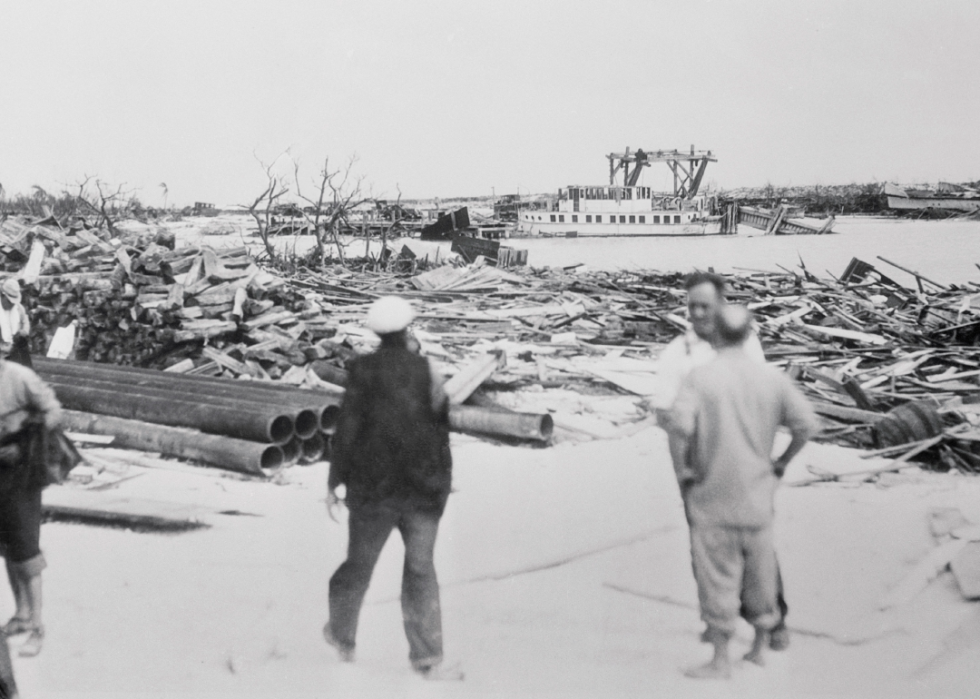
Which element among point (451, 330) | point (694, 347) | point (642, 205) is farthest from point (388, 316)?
point (642, 205)

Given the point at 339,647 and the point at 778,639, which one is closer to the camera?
the point at 778,639

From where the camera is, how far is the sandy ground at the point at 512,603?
316cm

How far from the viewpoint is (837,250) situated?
10.2m

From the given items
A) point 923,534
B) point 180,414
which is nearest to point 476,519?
point 180,414

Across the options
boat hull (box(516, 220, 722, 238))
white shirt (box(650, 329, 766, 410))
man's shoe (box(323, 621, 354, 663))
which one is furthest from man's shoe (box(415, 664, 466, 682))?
boat hull (box(516, 220, 722, 238))

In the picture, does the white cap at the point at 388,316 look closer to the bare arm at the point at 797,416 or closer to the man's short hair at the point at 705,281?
the man's short hair at the point at 705,281

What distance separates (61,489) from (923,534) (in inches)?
173

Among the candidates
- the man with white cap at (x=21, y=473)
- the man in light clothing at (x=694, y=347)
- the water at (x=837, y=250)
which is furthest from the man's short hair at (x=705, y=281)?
the water at (x=837, y=250)

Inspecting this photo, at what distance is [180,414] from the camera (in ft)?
14.7

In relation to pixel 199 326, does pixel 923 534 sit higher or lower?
lower

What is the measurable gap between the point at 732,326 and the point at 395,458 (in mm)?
1262

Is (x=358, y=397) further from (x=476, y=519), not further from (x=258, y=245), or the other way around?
(x=258, y=245)

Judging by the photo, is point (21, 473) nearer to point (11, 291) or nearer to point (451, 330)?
point (11, 291)

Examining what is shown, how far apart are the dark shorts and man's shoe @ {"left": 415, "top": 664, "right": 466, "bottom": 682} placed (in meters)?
1.64
